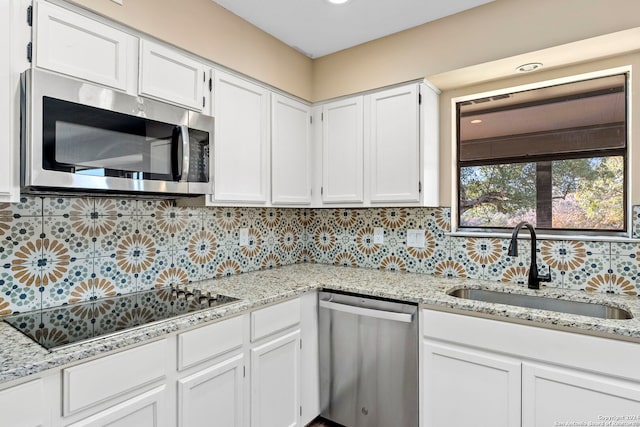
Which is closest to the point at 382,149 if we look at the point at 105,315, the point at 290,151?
the point at 290,151

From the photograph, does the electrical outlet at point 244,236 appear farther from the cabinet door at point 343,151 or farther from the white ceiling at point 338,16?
the white ceiling at point 338,16

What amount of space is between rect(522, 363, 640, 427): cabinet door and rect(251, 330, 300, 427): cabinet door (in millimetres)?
A: 1131

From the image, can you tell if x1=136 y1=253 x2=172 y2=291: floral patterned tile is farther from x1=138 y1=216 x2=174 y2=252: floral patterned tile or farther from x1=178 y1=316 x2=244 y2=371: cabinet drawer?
x1=178 y1=316 x2=244 y2=371: cabinet drawer

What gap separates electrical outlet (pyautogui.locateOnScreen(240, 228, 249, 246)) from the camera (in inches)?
98.4

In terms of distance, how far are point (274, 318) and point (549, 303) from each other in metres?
1.46

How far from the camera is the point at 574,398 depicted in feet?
4.89

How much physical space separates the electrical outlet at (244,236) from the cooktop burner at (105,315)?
625 mm

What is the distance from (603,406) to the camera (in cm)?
144

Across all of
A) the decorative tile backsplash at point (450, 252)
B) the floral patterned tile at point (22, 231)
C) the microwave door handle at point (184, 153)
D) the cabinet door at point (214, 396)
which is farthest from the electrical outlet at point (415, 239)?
the floral patterned tile at point (22, 231)

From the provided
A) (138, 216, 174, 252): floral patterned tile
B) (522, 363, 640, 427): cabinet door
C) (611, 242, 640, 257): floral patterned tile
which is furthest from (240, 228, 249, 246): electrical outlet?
(611, 242, 640, 257): floral patterned tile

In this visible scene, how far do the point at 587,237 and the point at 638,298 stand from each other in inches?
14.3

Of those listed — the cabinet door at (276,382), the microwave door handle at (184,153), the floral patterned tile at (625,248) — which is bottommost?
the cabinet door at (276,382)

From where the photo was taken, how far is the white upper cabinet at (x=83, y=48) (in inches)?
53.2

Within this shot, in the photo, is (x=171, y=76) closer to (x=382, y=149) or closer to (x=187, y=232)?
(x=187, y=232)
